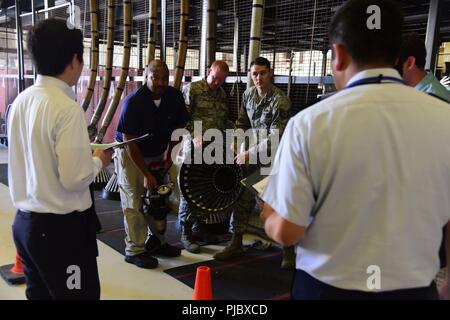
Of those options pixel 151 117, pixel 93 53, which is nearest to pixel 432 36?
pixel 151 117

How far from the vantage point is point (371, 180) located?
0.93 m

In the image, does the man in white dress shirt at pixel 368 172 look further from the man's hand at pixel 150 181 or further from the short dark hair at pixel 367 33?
the man's hand at pixel 150 181

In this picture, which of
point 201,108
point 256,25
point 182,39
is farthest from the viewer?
point 182,39

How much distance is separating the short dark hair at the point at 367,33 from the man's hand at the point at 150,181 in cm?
226

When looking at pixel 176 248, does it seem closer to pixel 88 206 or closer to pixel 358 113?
pixel 88 206

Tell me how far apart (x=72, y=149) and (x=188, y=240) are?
2.30 metres

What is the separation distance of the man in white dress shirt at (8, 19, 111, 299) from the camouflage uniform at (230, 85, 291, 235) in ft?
5.95

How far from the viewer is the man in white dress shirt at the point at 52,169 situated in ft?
4.72

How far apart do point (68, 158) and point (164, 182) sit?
1.82m

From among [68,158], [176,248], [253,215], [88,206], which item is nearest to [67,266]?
[88,206]

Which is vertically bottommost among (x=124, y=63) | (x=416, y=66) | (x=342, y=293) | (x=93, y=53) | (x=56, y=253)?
(x=56, y=253)

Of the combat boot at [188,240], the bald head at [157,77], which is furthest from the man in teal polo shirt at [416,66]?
the combat boot at [188,240]

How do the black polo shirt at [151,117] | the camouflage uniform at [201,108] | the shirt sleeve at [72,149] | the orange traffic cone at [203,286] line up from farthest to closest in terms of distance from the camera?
1. the camouflage uniform at [201,108]
2. the black polo shirt at [151,117]
3. the orange traffic cone at [203,286]
4. the shirt sleeve at [72,149]

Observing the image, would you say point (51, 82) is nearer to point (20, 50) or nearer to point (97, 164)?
point (97, 164)
